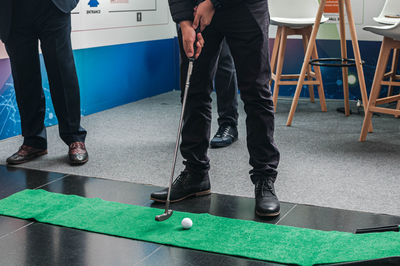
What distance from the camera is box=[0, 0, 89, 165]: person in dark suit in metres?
2.81

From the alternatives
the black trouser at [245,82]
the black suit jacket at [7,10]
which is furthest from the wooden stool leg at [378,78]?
the black suit jacket at [7,10]

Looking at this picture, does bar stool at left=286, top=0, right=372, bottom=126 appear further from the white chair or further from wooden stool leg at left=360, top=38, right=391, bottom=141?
the white chair

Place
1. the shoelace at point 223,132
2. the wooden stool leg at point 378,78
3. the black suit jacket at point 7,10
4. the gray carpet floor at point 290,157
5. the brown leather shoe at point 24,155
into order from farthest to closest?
the shoelace at point 223,132
the wooden stool leg at point 378,78
the brown leather shoe at point 24,155
the black suit jacket at point 7,10
the gray carpet floor at point 290,157

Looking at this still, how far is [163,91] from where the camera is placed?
5.05 metres

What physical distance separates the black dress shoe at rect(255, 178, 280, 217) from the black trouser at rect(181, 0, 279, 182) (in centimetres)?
3

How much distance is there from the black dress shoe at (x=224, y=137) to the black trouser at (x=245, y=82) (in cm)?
85

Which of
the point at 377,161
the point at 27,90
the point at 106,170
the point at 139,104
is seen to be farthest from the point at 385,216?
the point at 139,104

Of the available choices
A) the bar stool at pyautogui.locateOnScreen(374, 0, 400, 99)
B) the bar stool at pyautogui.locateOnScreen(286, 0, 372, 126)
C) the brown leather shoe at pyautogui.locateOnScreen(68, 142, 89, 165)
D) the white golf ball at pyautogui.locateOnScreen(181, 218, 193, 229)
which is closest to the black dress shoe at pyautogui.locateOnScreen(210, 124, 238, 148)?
the bar stool at pyautogui.locateOnScreen(286, 0, 372, 126)

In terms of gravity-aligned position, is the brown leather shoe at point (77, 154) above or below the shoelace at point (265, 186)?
below

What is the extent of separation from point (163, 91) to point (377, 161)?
2.60 metres

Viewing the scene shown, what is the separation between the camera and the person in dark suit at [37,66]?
2.81m

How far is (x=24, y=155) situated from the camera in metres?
2.94

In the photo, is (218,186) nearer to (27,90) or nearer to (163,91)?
(27,90)

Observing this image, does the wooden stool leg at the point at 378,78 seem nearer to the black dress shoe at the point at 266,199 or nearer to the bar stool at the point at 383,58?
the bar stool at the point at 383,58
